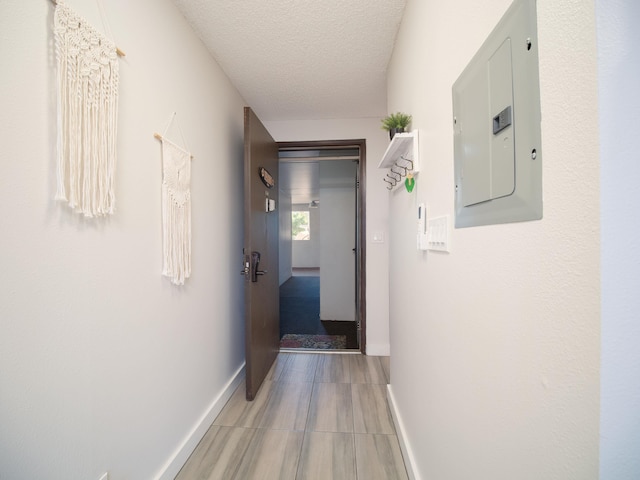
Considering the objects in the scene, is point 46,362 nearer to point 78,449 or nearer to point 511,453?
point 78,449

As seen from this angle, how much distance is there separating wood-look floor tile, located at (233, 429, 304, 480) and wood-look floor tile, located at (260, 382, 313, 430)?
7 centimetres

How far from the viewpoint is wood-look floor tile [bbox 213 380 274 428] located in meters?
1.74

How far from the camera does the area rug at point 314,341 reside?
2.97 meters

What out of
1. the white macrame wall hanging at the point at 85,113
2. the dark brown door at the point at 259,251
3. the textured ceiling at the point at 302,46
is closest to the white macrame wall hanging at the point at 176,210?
the white macrame wall hanging at the point at 85,113

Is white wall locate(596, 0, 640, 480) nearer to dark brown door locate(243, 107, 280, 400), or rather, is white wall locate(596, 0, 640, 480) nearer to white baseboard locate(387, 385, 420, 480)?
white baseboard locate(387, 385, 420, 480)

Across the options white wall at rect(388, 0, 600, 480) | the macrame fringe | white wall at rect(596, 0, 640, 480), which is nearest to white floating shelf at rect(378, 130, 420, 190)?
white wall at rect(388, 0, 600, 480)

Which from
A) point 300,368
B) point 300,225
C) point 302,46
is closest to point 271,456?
point 300,368

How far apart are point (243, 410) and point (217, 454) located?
0.39 meters

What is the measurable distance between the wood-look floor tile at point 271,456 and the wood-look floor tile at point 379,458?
34cm

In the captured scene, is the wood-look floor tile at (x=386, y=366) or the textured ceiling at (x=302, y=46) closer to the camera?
the textured ceiling at (x=302, y=46)

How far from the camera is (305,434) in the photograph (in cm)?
163

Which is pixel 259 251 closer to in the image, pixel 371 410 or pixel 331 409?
pixel 331 409

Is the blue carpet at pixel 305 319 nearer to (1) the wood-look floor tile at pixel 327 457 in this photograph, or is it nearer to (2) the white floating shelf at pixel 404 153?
(1) the wood-look floor tile at pixel 327 457

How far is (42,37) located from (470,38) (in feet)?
3.90
